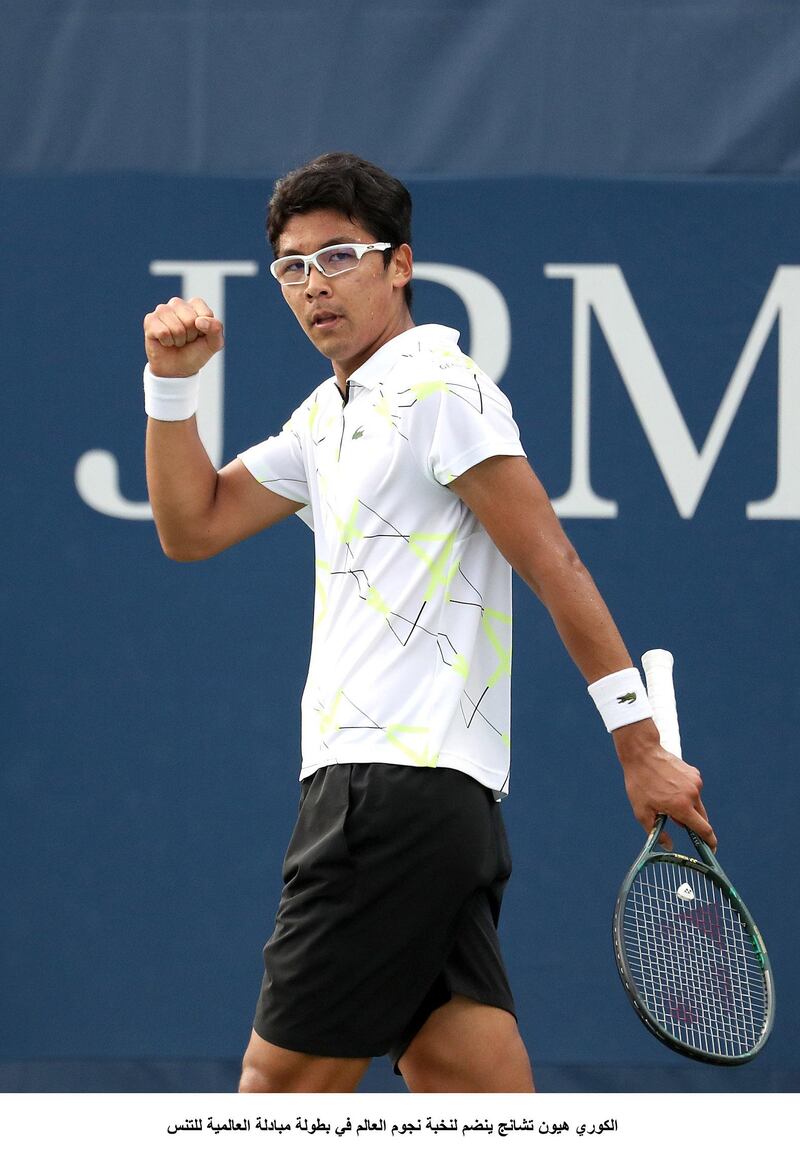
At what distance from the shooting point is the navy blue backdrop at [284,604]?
3.18 meters

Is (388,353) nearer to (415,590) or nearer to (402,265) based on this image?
(402,265)

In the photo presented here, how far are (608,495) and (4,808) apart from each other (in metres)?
1.38

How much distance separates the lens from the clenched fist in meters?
2.08

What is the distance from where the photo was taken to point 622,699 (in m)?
1.89

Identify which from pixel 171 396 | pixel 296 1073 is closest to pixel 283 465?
pixel 171 396

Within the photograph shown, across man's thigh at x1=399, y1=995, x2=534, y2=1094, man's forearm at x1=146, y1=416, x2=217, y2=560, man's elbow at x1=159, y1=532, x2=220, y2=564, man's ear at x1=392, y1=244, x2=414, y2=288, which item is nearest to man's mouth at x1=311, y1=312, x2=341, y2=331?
man's ear at x1=392, y1=244, x2=414, y2=288

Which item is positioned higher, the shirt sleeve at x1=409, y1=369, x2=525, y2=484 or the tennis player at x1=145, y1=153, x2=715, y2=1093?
the shirt sleeve at x1=409, y1=369, x2=525, y2=484

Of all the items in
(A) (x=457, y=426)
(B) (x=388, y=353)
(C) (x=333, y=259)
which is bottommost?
(A) (x=457, y=426)

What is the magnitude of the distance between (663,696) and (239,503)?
2.21ft

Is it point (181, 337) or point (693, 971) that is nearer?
point (181, 337)

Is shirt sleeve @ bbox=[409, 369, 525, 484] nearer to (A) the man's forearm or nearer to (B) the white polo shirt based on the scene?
(B) the white polo shirt

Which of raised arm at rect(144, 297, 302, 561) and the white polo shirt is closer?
the white polo shirt

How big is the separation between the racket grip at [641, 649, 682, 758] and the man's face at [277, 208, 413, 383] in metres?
0.56
